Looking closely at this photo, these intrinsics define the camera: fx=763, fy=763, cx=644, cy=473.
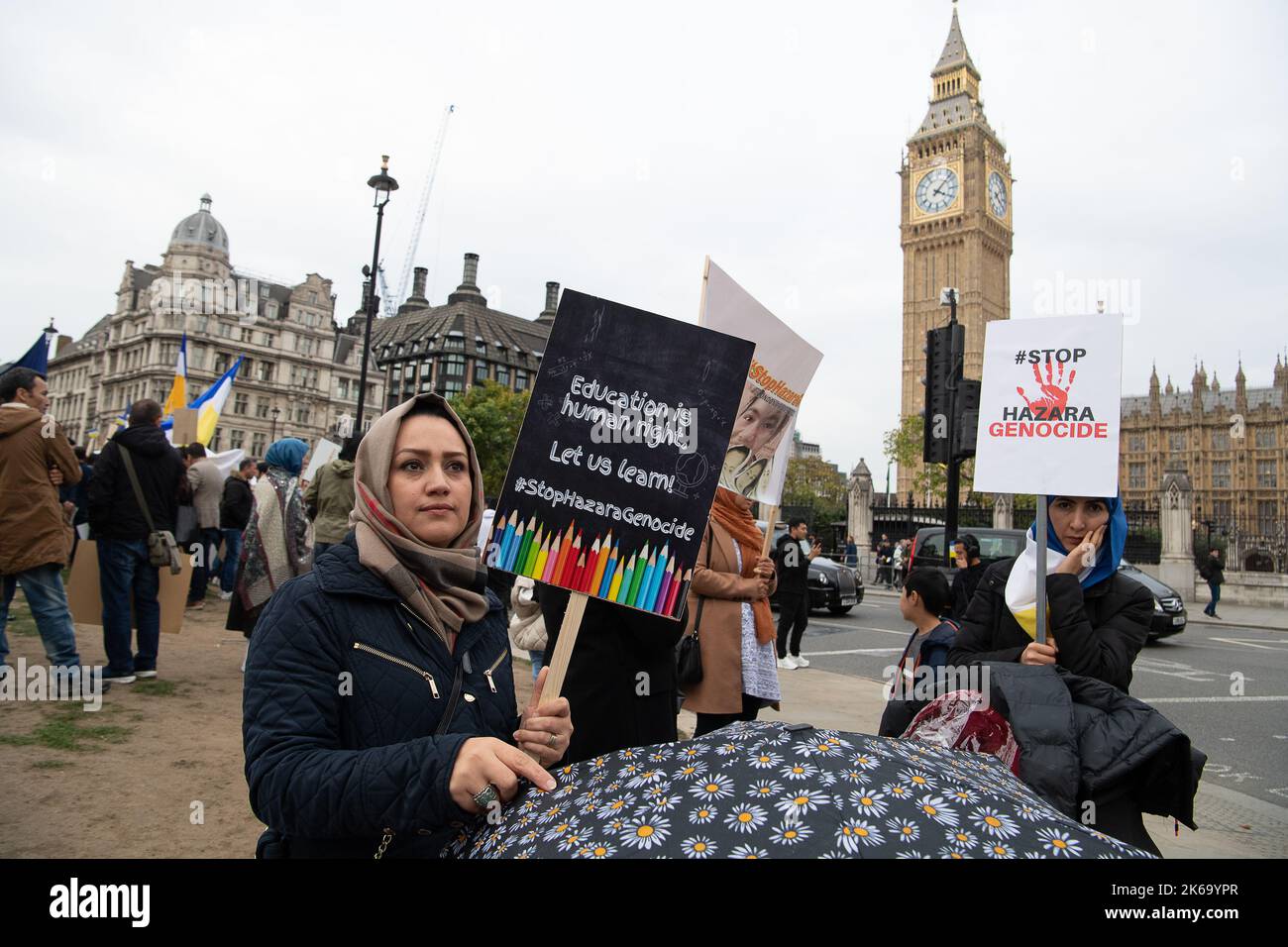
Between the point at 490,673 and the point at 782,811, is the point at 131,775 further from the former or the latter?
the point at 782,811

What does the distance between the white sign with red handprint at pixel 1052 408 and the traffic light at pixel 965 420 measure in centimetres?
450

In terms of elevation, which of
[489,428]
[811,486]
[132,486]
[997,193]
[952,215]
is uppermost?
[997,193]

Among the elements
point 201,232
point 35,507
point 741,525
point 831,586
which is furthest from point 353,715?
point 201,232

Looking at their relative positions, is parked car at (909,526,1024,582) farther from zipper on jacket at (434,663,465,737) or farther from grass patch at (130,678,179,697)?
zipper on jacket at (434,663,465,737)

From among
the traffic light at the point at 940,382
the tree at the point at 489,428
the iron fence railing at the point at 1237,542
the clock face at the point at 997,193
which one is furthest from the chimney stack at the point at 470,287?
the traffic light at the point at 940,382

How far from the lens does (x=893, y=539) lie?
3234 centimetres

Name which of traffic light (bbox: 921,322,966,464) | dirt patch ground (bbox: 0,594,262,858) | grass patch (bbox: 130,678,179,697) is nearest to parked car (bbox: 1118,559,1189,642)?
traffic light (bbox: 921,322,966,464)

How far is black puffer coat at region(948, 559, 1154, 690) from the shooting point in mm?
2709

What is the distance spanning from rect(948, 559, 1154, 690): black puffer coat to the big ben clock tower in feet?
265

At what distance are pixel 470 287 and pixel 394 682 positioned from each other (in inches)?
4021

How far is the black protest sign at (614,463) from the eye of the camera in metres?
2.06

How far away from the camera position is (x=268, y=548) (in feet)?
21.4

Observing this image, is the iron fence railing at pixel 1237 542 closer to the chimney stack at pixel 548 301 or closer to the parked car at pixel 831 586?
the parked car at pixel 831 586
